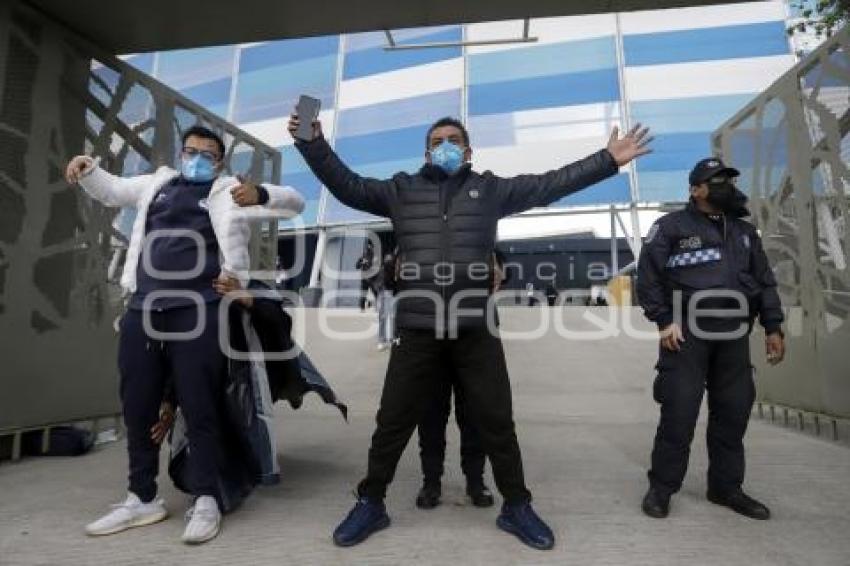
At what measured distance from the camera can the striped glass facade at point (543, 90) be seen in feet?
59.4

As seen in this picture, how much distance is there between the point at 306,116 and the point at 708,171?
210 centimetres

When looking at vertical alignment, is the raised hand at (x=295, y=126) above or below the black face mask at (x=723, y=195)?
above

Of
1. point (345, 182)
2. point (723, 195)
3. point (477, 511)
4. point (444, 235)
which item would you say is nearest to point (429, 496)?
point (477, 511)

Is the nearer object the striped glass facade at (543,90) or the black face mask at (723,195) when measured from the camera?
the black face mask at (723,195)

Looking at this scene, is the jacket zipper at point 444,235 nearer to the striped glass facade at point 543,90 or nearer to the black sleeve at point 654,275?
the black sleeve at point 654,275

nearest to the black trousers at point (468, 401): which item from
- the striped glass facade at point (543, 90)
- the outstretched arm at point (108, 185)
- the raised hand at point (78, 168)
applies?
the outstretched arm at point (108, 185)

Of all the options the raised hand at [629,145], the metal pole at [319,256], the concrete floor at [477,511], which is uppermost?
the metal pole at [319,256]

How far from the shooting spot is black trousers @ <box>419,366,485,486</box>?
122 inches

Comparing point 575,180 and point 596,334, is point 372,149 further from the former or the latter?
point 575,180

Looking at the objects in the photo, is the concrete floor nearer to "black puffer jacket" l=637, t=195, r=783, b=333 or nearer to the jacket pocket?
"black puffer jacket" l=637, t=195, r=783, b=333

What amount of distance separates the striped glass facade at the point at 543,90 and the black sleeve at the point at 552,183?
1514 cm

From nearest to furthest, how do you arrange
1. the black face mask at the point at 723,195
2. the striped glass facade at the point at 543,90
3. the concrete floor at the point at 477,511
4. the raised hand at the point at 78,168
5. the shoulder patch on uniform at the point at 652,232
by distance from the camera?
the concrete floor at the point at 477,511 → the raised hand at the point at 78,168 → the black face mask at the point at 723,195 → the shoulder patch on uniform at the point at 652,232 → the striped glass facade at the point at 543,90

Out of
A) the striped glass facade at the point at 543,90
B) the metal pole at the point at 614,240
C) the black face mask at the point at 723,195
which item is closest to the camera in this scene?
the black face mask at the point at 723,195

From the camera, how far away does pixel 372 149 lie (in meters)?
20.2
